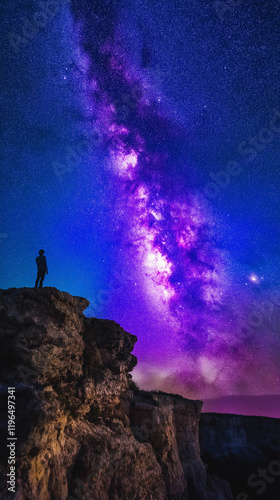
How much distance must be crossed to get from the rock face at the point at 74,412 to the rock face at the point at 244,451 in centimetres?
2508

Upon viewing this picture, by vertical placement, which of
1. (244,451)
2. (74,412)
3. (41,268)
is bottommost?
(244,451)

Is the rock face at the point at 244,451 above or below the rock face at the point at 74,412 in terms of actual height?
below

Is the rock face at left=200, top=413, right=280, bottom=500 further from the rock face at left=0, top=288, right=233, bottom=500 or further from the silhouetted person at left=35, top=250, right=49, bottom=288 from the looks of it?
the silhouetted person at left=35, top=250, right=49, bottom=288

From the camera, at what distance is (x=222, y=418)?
38.8 m

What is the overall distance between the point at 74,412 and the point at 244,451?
38.7m

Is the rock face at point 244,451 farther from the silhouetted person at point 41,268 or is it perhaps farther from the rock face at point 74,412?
the silhouetted person at point 41,268

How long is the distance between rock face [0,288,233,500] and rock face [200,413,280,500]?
82.3 feet

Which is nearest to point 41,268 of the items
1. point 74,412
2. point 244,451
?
point 74,412

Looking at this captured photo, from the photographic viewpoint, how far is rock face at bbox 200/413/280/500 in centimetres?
3331

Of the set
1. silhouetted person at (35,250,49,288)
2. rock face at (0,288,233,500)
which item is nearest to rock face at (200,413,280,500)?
rock face at (0,288,233,500)

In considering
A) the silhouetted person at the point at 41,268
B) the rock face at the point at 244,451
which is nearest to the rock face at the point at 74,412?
the silhouetted person at the point at 41,268

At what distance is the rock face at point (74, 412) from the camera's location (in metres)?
8.04

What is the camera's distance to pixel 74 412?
10672 mm

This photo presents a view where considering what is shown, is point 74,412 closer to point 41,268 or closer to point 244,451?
point 41,268
